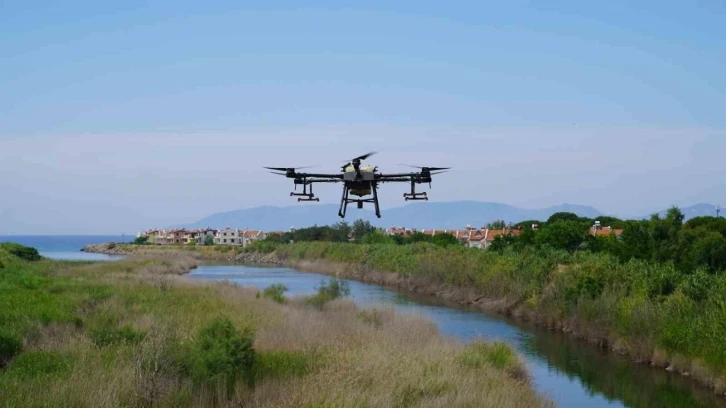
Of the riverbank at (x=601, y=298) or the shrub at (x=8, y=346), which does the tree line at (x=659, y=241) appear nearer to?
the riverbank at (x=601, y=298)

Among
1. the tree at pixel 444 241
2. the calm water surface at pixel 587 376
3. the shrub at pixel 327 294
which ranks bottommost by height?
the calm water surface at pixel 587 376

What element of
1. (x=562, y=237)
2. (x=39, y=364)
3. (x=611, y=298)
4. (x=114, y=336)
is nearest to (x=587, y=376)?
(x=611, y=298)

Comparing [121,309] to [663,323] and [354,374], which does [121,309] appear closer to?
[354,374]

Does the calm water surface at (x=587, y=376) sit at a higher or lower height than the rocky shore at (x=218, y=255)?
lower

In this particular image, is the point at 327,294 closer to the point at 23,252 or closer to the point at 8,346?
the point at 8,346

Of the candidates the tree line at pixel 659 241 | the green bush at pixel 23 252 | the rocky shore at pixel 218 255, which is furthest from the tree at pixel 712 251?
the rocky shore at pixel 218 255

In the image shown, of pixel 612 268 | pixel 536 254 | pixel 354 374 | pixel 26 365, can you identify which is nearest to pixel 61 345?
pixel 26 365
